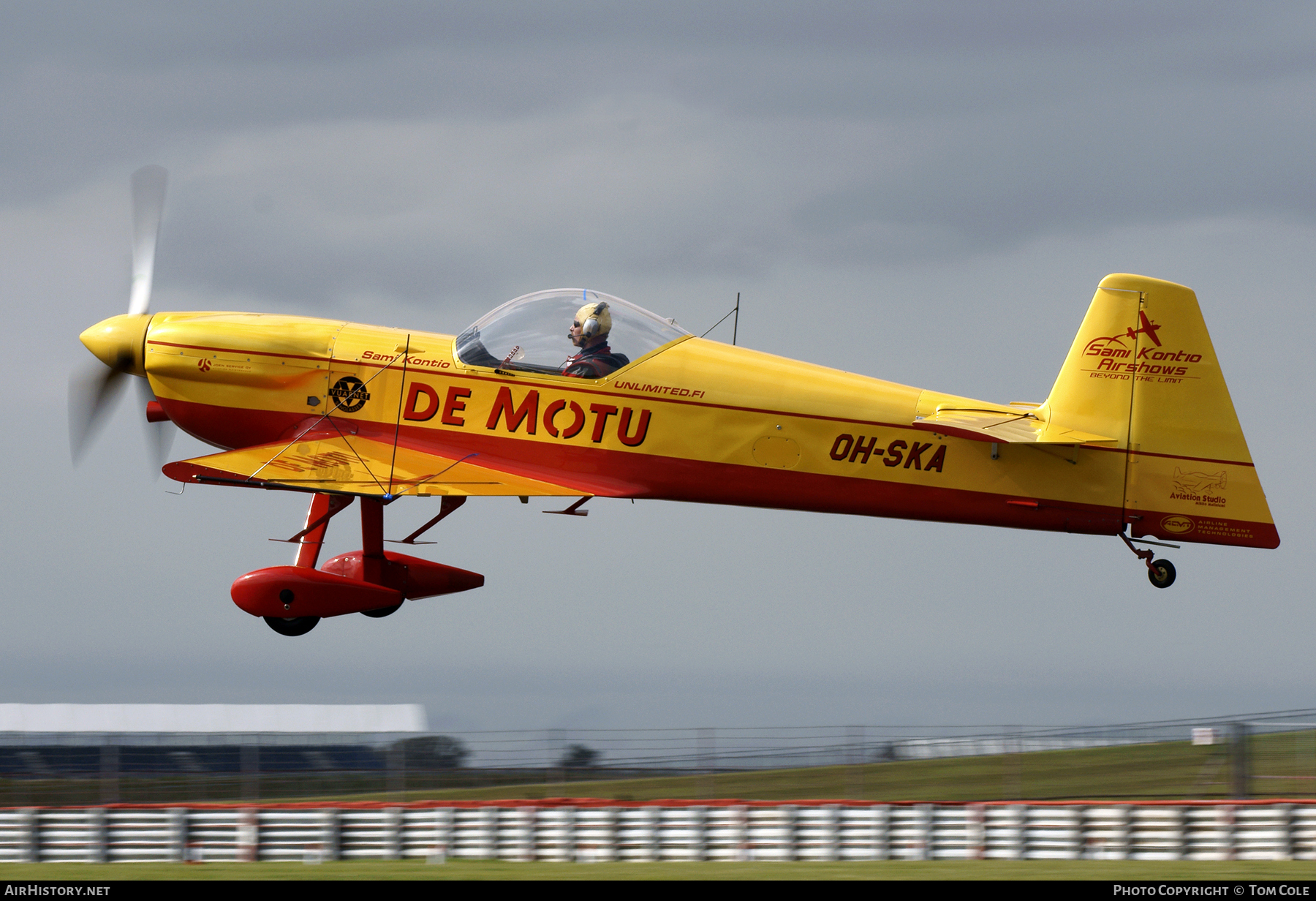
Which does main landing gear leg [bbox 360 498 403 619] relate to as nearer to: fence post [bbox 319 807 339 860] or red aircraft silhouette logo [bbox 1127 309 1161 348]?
fence post [bbox 319 807 339 860]

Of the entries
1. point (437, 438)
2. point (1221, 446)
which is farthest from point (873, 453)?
point (437, 438)

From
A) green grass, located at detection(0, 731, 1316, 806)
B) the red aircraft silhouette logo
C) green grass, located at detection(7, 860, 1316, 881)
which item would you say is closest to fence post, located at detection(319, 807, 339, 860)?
green grass, located at detection(7, 860, 1316, 881)

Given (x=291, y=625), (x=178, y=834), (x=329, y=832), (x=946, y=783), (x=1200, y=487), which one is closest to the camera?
(x=1200, y=487)

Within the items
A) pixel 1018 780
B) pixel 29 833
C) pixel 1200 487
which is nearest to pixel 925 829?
pixel 1018 780

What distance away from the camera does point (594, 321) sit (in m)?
14.8

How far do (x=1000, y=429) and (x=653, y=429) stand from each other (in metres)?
3.40

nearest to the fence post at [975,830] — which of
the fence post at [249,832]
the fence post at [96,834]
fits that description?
the fence post at [249,832]

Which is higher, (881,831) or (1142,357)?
(1142,357)

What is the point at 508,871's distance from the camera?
13273 millimetres

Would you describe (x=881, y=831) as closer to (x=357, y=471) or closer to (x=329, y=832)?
(x=329, y=832)

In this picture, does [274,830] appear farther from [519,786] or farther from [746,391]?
[746,391]

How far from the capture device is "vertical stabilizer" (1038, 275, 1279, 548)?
1386 cm

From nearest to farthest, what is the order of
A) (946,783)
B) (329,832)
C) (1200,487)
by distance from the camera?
(1200,487), (329,832), (946,783)

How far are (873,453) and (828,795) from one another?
4.18 meters
